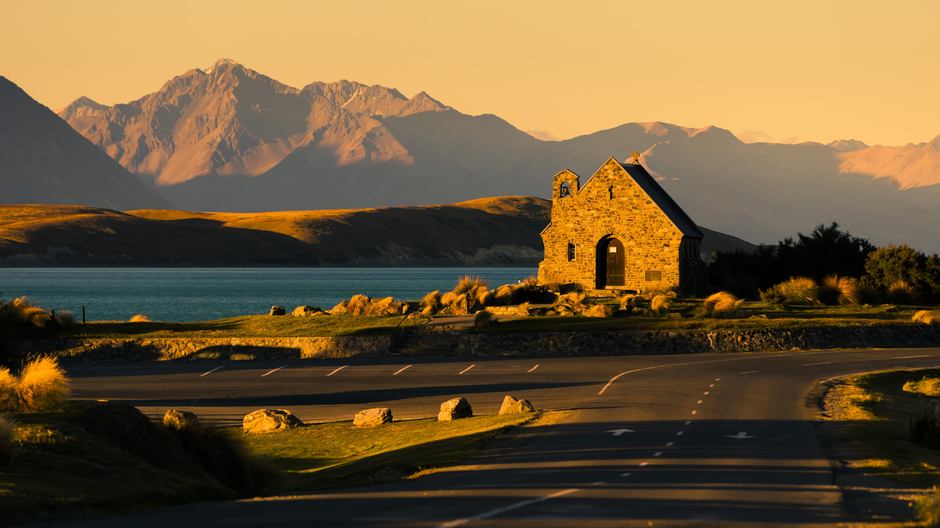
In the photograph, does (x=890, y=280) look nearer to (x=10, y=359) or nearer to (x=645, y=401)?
(x=645, y=401)

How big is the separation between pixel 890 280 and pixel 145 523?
5454 cm

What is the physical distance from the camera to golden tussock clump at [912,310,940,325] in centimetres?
4544

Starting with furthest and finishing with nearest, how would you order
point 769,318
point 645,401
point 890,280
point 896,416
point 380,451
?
point 890,280, point 769,318, point 645,401, point 896,416, point 380,451

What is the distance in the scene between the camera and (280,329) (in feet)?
155

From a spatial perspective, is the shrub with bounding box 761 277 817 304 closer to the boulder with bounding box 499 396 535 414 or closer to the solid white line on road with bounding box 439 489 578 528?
the boulder with bounding box 499 396 535 414

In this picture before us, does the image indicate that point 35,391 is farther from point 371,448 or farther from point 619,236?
point 619,236

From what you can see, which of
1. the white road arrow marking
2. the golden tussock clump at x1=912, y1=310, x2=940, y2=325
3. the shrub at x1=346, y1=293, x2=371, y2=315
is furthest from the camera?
the shrub at x1=346, y1=293, x2=371, y2=315

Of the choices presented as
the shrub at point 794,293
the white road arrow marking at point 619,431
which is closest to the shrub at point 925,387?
the white road arrow marking at point 619,431

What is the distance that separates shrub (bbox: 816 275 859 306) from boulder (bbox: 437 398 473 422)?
3681 centimetres

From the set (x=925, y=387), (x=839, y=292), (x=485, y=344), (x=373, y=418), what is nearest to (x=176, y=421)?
(x=373, y=418)

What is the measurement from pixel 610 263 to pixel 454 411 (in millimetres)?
34737

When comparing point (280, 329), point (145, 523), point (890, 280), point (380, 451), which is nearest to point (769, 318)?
point (890, 280)

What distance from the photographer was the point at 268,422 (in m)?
24.1

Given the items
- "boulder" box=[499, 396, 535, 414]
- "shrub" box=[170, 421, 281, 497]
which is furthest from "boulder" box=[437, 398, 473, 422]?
"shrub" box=[170, 421, 281, 497]
